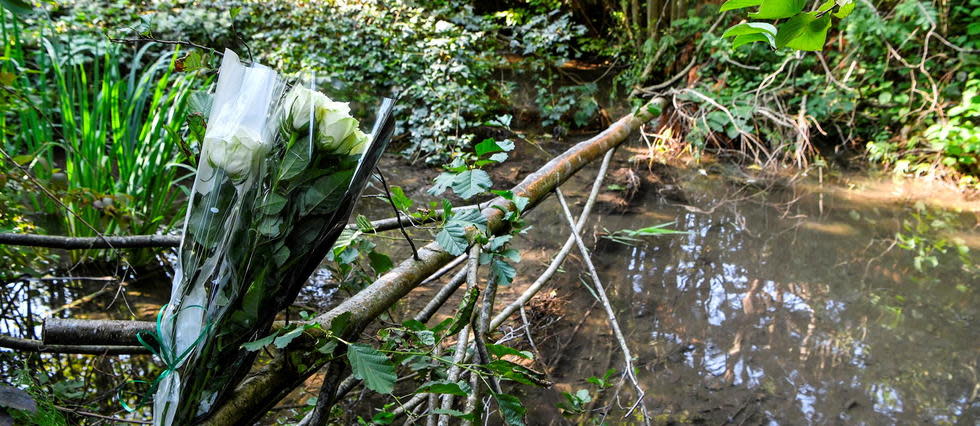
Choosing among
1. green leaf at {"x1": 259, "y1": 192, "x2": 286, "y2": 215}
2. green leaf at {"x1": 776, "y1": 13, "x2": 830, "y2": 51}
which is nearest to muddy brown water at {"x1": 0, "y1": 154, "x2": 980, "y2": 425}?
green leaf at {"x1": 259, "y1": 192, "x2": 286, "y2": 215}

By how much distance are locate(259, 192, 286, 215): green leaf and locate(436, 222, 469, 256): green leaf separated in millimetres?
354

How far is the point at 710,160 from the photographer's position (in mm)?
4621

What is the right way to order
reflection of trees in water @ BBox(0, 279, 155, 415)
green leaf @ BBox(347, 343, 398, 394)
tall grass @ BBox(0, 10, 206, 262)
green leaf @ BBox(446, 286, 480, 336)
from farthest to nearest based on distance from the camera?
tall grass @ BBox(0, 10, 206, 262) → reflection of trees in water @ BBox(0, 279, 155, 415) → green leaf @ BBox(446, 286, 480, 336) → green leaf @ BBox(347, 343, 398, 394)

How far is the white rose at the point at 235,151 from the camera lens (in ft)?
2.33

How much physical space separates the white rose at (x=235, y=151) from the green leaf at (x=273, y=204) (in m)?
0.05

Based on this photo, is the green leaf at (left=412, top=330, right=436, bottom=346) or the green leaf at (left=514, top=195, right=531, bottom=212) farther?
the green leaf at (left=514, top=195, right=531, bottom=212)

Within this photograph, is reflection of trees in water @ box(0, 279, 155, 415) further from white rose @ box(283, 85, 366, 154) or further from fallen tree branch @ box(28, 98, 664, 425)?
white rose @ box(283, 85, 366, 154)

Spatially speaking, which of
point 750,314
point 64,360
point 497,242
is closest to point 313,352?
point 497,242

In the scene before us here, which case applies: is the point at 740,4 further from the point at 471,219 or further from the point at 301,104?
the point at 471,219

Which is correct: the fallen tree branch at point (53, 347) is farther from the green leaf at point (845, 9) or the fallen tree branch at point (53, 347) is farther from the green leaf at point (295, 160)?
the green leaf at point (845, 9)

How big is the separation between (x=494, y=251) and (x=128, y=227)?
191 cm

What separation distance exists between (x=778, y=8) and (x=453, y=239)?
72 cm

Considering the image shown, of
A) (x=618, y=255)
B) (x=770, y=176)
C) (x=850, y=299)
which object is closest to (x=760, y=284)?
(x=850, y=299)

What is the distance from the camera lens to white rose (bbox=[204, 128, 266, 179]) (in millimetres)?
709
